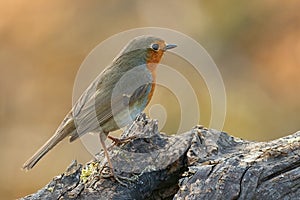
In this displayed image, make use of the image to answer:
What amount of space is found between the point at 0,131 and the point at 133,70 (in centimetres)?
392

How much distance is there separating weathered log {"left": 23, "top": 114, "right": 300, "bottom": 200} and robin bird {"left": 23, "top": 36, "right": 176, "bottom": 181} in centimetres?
18

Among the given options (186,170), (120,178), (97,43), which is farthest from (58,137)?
(97,43)

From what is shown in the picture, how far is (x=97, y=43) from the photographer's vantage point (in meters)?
9.58

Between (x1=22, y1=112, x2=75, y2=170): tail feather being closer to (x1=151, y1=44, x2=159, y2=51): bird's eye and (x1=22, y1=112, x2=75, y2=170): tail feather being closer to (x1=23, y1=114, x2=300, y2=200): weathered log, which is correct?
(x1=23, y1=114, x2=300, y2=200): weathered log

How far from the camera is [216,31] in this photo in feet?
31.7

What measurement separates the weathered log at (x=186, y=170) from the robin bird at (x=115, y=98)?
0.18 meters

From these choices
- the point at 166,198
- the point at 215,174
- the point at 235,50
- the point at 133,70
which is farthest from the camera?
the point at 235,50

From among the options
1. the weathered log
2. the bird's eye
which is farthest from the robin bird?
the weathered log

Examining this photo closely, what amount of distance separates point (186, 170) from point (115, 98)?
3.33ft

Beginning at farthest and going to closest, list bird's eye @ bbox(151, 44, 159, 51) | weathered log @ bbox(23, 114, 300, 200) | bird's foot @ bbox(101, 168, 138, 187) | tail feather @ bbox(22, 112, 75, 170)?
bird's eye @ bbox(151, 44, 159, 51)
tail feather @ bbox(22, 112, 75, 170)
bird's foot @ bbox(101, 168, 138, 187)
weathered log @ bbox(23, 114, 300, 200)

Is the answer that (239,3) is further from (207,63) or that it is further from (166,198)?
(166,198)

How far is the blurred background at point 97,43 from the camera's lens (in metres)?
8.78

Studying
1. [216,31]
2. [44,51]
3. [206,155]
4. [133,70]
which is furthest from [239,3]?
[206,155]

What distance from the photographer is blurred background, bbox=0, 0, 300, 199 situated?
878 cm
